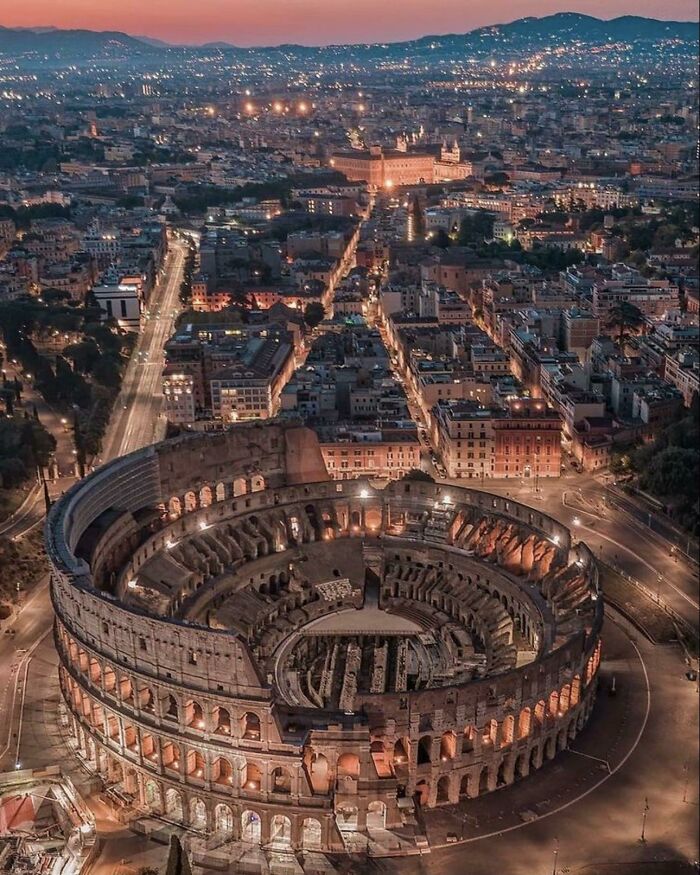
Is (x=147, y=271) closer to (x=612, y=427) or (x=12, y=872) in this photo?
(x=612, y=427)

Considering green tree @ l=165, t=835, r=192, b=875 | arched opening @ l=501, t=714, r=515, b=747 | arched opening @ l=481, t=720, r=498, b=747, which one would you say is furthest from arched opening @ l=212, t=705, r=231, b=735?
arched opening @ l=501, t=714, r=515, b=747

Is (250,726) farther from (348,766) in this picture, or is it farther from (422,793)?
(422,793)

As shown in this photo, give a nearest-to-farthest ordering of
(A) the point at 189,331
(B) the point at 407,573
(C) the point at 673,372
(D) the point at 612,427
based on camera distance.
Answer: (B) the point at 407,573 → (D) the point at 612,427 → (C) the point at 673,372 → (A) the point at 189,331

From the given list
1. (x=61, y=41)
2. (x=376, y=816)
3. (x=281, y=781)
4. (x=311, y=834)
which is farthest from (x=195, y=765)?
(x=61, y=41)

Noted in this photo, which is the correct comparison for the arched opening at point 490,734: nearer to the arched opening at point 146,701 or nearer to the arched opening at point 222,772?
the arched opening at point 222,772

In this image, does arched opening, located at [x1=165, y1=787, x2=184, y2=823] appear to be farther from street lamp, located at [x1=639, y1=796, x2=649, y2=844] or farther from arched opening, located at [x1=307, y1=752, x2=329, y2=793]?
street lamp, located at [x1=639, y1=796, x2=649, y2=844]

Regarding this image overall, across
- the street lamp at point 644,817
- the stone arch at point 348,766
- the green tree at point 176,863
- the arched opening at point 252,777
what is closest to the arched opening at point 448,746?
the stone arch at point 348,766

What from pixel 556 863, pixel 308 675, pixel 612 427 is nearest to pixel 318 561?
pixel 308 675
